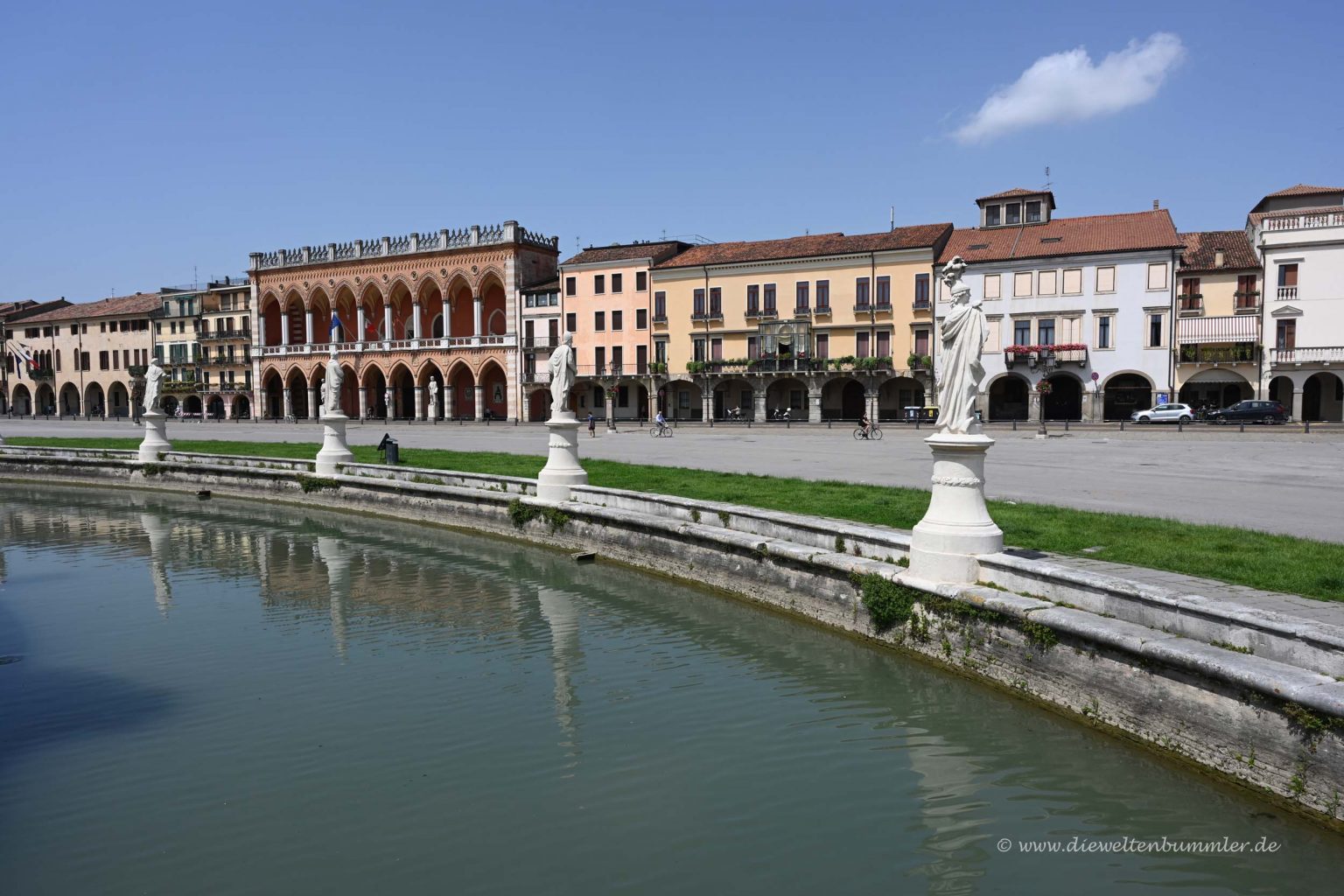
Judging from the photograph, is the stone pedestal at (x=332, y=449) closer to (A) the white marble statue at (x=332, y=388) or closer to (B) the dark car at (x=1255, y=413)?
(A) the white marble statue at (x=332, y=388)

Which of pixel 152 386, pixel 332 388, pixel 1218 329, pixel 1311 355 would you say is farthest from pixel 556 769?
pixel 1311 355

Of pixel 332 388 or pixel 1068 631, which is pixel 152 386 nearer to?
pixel 332 388

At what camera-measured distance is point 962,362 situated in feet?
27.7

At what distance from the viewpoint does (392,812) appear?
19.8 ft

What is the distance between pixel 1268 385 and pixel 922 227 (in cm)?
1968

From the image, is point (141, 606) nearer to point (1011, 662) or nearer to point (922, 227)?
point (1011, 662)

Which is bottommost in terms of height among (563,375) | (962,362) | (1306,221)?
(962,362)

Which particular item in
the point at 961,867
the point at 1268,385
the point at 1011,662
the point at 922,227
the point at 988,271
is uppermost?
the point at 922,227

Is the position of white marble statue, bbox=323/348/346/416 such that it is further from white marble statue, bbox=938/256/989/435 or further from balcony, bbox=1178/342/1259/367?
balcony, bbox=1178/342/1259/367

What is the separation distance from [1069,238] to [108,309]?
7921 centimetres

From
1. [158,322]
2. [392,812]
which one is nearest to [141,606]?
[392,812]

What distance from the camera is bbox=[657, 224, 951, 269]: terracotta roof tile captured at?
2040 inches

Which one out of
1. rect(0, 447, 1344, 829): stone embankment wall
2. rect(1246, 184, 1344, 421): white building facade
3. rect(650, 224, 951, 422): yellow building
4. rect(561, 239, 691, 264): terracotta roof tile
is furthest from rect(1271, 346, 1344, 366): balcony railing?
rect(0, 447, 1344, 829): stone embankment wall

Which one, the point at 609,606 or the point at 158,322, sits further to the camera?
the point at 158,322
